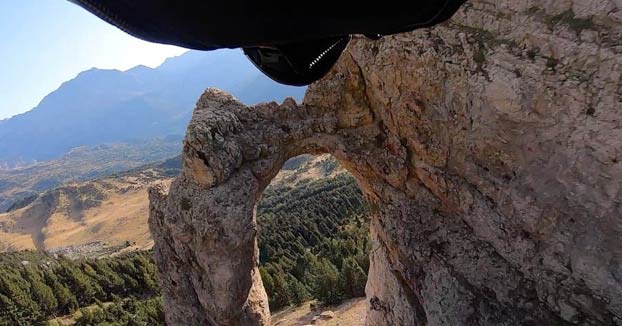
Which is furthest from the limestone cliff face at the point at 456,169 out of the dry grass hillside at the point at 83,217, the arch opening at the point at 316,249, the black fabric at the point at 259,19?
the dry grass hillside at the point at 83,217

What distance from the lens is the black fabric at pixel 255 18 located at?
1.62m

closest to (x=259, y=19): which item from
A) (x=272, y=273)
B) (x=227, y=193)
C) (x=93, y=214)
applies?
(x=227, y=193)

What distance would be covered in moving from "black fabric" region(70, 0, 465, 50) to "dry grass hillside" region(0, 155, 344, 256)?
336ft

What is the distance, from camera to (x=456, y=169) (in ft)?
34.7

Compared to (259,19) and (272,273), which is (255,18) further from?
(272,273)

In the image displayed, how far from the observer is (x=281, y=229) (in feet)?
183

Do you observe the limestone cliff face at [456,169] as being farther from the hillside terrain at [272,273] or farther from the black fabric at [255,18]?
the black fabric at [255,18]

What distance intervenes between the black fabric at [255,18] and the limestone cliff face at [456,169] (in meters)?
7.74

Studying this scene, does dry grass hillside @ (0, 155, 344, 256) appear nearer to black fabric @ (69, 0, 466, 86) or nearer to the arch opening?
the arch opening

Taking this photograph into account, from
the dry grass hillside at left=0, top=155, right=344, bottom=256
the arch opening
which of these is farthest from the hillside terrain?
the dry grass hillside at left=0, top=155, right=344, bottom=256

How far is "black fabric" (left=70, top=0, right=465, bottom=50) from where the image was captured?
1.62 metres

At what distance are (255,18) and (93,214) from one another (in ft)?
515

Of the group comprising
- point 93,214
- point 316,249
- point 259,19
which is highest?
point 259,19

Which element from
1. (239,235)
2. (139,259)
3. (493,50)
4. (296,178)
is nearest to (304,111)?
(239,235)
